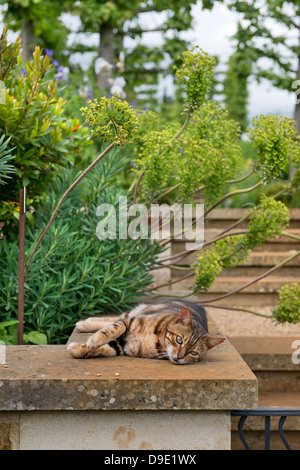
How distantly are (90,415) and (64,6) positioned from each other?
34.6 ft

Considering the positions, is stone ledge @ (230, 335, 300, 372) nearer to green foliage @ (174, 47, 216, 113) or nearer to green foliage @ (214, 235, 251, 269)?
green foliage @ (214, 235, 251, 269)

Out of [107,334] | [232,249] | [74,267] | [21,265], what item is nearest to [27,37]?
[232,249]

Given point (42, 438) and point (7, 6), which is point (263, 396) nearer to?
point (42, 438)

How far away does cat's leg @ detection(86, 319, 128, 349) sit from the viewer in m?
2.68

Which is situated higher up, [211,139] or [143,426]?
[211,139]

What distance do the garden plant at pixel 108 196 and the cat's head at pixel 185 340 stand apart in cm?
94

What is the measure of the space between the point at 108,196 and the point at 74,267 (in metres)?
0.57

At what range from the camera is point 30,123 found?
11.1 ft

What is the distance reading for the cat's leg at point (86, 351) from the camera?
269cm

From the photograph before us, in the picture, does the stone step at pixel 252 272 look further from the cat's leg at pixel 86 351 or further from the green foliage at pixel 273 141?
the cat's leg at pixel 86 351

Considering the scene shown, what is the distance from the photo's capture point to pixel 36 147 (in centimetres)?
364

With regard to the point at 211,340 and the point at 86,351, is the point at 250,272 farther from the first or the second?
the point at 86,351

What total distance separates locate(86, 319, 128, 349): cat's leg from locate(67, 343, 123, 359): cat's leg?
3cm
